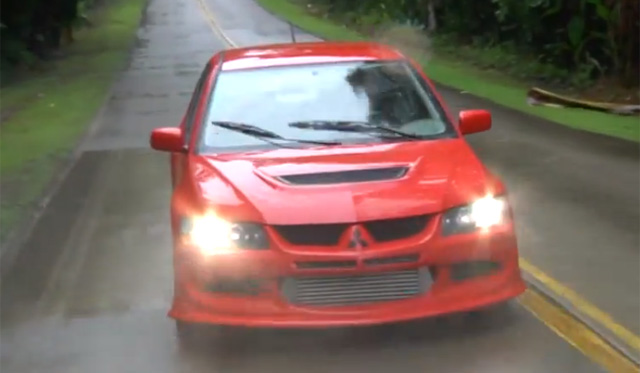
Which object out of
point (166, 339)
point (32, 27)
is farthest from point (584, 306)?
point (32, 27)

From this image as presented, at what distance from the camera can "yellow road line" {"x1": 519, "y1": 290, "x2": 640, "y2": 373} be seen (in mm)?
6223

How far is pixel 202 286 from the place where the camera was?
6.28 metres

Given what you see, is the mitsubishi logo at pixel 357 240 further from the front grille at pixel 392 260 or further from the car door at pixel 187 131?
the car door at pixel 187 131

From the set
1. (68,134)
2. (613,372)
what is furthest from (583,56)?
(613,372)

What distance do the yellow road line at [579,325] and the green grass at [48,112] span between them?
4.96 metres

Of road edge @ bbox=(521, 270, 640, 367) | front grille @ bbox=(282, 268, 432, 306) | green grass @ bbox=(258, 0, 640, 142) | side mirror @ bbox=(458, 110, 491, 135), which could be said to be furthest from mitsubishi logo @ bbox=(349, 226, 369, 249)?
green grass @ bbox=(258, 0, 640, 142)

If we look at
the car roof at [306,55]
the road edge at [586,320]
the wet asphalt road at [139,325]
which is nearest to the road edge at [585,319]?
the road edge at [586,320]

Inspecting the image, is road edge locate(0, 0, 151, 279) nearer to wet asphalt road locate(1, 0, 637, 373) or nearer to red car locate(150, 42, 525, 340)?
wet asphalt road locate(1, 0, 637, 373)

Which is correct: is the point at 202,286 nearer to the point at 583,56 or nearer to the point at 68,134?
the point at 68,134

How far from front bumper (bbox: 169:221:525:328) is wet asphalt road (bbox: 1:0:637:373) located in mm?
316

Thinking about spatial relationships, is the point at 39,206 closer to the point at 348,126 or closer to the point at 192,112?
the point at 192,112

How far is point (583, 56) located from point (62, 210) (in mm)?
14438

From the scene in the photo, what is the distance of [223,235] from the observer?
6254 millimetres

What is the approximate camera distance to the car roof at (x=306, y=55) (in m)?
7.97
